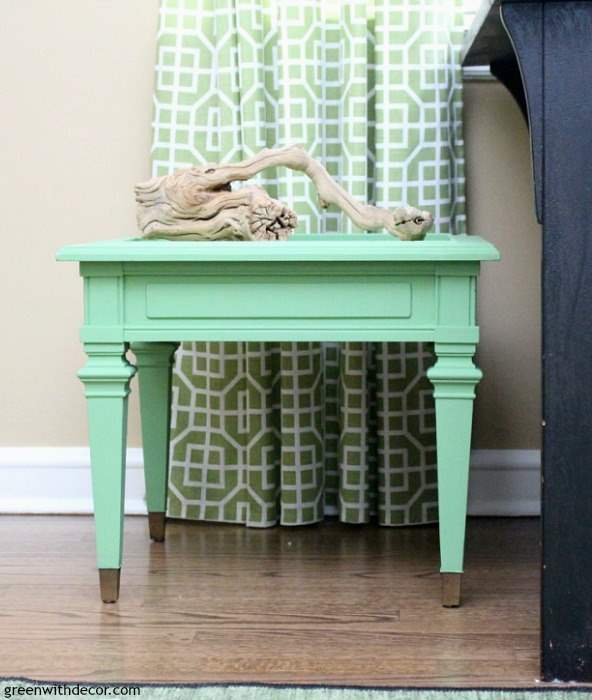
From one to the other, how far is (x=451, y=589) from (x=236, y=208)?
0.67 metres

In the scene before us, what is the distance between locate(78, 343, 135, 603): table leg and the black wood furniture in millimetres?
643

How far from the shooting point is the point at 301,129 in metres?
2.18

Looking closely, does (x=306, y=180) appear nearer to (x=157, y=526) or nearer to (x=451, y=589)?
(x=157, y=526)

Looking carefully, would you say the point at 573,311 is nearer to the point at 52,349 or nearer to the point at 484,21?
the point at 484,21

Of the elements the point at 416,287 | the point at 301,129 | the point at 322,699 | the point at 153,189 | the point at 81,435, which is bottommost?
the point at 322,699

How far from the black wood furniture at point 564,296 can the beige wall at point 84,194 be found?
0.87m

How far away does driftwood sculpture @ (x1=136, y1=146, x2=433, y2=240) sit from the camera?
69.6 inches

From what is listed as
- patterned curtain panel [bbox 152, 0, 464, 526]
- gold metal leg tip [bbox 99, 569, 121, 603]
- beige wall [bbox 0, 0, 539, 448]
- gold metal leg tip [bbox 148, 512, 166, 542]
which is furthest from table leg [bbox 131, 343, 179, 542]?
gold metal leg tip [bbox 99, 569, 121, 603]

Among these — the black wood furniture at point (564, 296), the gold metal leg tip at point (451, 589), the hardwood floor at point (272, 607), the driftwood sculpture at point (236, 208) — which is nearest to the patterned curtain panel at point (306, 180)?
the hardwood floor at point (272, 607)

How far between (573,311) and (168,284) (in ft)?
1.99

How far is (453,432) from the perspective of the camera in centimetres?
169

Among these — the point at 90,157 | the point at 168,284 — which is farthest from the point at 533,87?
the point at 90,157

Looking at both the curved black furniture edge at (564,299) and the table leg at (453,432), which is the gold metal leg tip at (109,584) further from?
the curved black furniture edge at (564,299)

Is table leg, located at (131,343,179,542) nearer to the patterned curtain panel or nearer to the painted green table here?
the patterned curtain panel
